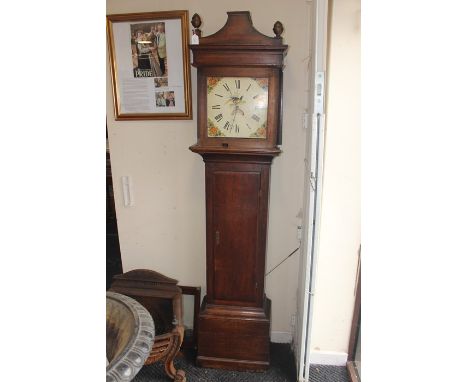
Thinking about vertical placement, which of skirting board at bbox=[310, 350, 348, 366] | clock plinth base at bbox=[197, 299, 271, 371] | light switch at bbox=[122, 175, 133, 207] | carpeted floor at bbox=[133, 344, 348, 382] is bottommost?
carpeted floor at bbox=[133, 344, 348, 382]

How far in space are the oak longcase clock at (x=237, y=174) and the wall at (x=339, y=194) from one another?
0.94 feet

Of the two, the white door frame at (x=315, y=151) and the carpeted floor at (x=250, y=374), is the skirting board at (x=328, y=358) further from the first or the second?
the white door frame at (x=315, y=151)

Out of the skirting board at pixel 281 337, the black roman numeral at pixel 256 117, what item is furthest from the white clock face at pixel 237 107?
the skirting board at pixel 281 337

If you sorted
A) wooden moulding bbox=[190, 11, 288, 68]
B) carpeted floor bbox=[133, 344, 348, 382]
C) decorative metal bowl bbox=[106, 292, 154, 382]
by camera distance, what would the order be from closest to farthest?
decorative metal bowl bbox=[106, 292, 154, 382] < wooden moulding bbox=[190, 11, 288, 68] < carpeted floor bbox=[133, 344, 348, 382]

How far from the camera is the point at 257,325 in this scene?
5.75ft

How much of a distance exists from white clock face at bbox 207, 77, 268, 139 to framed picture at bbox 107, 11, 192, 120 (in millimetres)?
308

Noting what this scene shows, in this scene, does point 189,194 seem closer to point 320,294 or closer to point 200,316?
point 200,316

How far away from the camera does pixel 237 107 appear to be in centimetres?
157

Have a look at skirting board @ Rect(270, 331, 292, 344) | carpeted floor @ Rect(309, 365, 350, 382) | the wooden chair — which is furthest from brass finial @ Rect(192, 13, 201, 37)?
carpeted floor @ Rect(309, 365, 350, 382)

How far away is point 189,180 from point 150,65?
75cm

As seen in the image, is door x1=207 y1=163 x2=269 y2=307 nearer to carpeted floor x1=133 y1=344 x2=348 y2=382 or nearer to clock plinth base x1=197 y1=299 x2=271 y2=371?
clock plinth base x1=197 y1=299 x2=271 y2=371

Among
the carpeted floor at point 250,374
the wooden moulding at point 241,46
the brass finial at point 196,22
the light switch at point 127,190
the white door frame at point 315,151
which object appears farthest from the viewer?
the light switch at point 127,190

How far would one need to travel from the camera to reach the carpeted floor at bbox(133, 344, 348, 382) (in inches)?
70.1

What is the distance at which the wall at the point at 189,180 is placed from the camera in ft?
5.56
